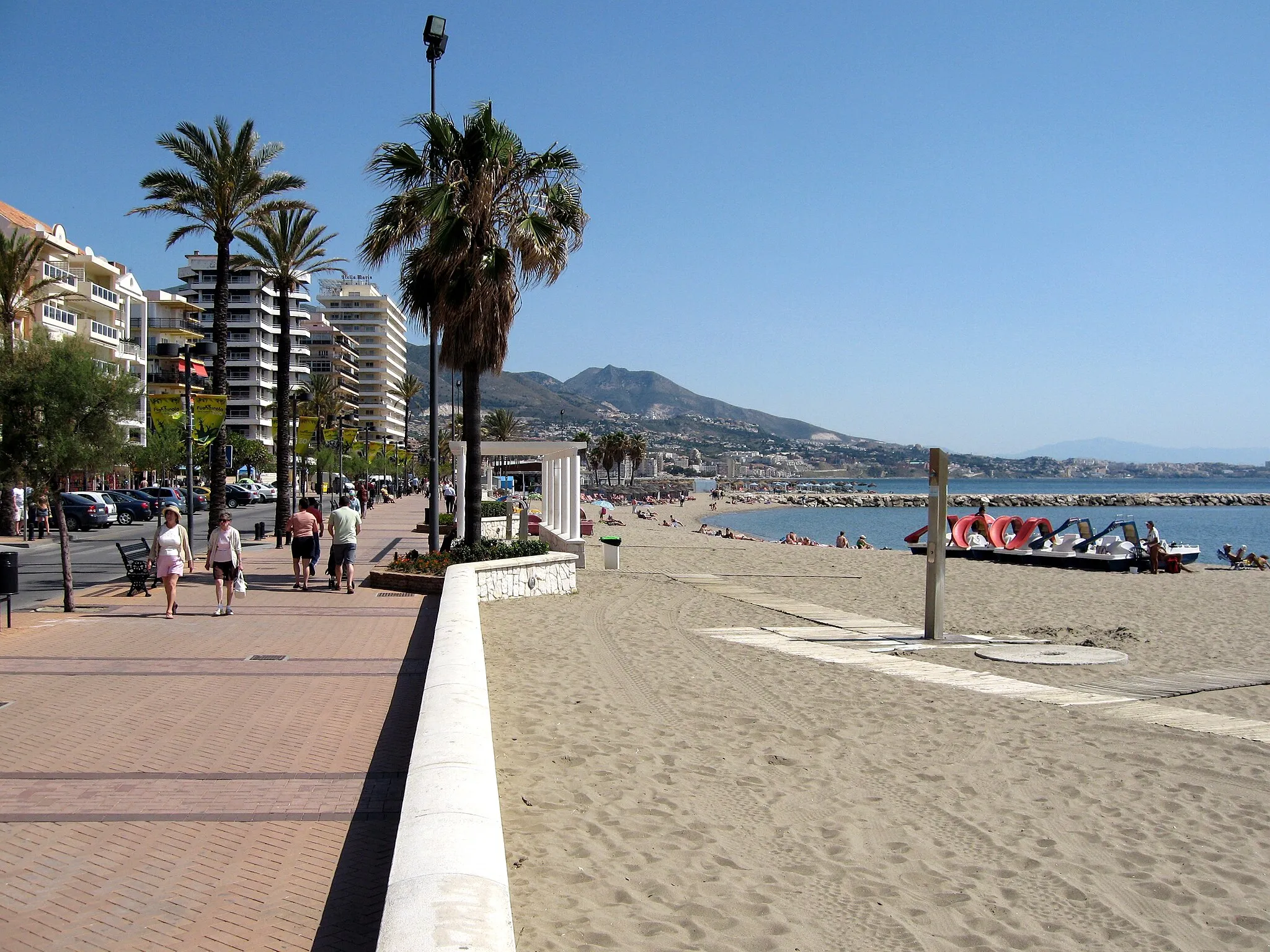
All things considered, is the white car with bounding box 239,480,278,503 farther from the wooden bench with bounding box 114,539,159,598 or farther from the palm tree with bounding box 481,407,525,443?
the wooden bench with bounding box 114,539,159,598

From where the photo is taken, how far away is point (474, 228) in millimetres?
16172

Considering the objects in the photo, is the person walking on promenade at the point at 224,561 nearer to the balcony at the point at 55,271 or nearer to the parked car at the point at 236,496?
the parked car at the point at 236,496

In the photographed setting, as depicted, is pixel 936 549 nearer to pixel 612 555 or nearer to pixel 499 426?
pixel 612 555

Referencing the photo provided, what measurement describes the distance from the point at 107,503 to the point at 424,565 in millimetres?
25666

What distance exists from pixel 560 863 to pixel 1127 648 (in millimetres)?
10179

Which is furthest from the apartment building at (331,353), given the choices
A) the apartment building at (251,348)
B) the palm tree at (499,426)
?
the palm tree at (499,426)

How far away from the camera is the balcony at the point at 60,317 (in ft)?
166

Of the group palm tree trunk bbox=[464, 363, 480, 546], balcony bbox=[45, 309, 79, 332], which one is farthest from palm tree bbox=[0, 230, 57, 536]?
balcony bbox=[45, 309, 79, 332]

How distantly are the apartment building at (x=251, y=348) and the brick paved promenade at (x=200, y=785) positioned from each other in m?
87.8

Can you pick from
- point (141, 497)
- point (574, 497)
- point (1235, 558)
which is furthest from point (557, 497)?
point (1235, 558)

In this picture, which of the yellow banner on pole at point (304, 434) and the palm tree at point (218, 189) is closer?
the palm tree at point (218, 189)

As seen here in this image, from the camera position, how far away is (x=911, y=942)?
3.96 meters

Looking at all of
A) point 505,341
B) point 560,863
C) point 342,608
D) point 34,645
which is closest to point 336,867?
point 560,863

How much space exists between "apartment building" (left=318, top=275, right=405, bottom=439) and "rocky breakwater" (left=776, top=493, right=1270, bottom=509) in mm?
57509
